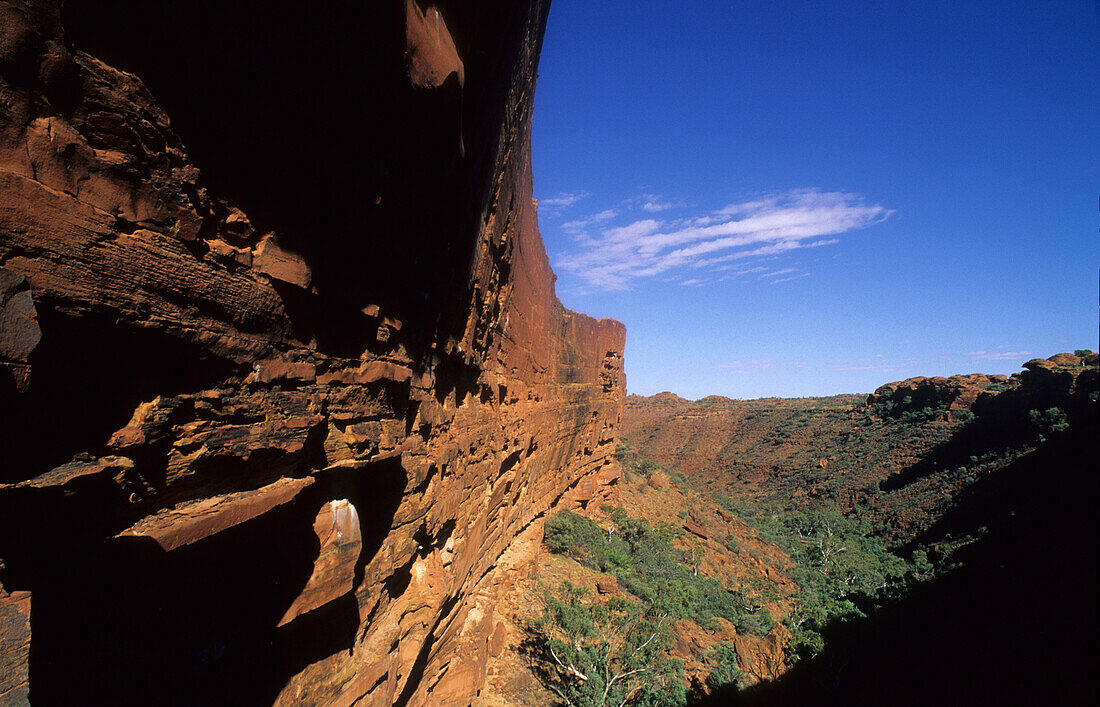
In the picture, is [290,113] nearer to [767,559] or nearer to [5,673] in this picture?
[5,673]

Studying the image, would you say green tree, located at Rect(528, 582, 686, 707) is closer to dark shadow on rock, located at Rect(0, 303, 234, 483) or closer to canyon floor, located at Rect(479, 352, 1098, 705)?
canyon floor, located at Rect(479, 352, 1098, 705)

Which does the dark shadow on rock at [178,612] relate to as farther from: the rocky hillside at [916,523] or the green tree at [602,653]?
the rocky hillside at [916,523]

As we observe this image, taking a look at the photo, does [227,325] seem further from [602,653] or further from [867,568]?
[867,568]

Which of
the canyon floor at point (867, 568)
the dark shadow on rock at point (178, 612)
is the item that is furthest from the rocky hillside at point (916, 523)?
the dark shadow on rock at point (178, 612)

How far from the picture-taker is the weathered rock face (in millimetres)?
1621

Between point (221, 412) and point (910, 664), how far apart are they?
1586cm

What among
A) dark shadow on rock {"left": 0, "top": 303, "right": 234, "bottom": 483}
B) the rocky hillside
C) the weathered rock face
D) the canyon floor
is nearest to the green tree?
the canyon floor

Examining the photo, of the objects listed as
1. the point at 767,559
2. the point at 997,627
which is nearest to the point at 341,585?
the point at 997,627

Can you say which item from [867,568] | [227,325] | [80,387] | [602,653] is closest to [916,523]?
[867,568]

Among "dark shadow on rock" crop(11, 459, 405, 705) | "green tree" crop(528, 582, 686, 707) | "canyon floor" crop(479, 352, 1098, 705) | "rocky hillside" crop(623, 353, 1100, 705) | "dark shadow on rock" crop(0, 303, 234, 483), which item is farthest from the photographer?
"rocky hillside" crop(623, 353, 1100, 705)

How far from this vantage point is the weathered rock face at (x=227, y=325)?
1.62 meters

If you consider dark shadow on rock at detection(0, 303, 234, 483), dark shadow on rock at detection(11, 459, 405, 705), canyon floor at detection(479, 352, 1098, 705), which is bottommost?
canyon floor at detection(479, 352, 1098, 705)

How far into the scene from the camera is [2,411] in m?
1.49

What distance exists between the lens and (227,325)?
2297 mm
